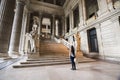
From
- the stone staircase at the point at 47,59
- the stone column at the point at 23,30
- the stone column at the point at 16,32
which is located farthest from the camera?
the stone column at the point at 23,30

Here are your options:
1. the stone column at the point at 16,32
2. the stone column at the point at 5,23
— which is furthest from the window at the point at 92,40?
the stone column at the point at 5,23

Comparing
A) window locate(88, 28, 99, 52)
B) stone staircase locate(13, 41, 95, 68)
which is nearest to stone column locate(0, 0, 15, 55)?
stone staircase locate(13, 41, 95, 68)

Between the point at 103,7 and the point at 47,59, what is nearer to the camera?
the point at 47,59

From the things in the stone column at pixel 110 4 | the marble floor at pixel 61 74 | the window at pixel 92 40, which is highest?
the stone column at pixel 110 4

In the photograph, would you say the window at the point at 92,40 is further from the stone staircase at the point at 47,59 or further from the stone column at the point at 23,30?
the stone column at the point at 23,30

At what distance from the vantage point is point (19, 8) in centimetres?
977

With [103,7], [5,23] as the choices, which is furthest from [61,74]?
[103,7]

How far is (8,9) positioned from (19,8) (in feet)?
17.1

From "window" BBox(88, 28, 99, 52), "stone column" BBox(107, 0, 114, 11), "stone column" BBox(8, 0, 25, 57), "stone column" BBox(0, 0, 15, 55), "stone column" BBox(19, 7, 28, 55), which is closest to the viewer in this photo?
"stone column" BBox(0, 0, 15, 55)

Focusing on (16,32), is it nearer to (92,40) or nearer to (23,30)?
(23,30)

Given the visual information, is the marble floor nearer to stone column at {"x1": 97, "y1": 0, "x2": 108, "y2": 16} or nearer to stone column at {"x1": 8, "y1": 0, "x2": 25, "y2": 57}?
stone column at {"x1": 8, "y1": 0, "x2": 25, "y2": 57}

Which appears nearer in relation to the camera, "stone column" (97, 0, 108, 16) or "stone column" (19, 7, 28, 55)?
"stone column" (97, 0, 108, 16)

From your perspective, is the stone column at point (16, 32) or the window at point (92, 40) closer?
the stone column at point (16, 32)

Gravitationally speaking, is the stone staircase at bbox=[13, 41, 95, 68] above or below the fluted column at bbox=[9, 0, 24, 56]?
below
